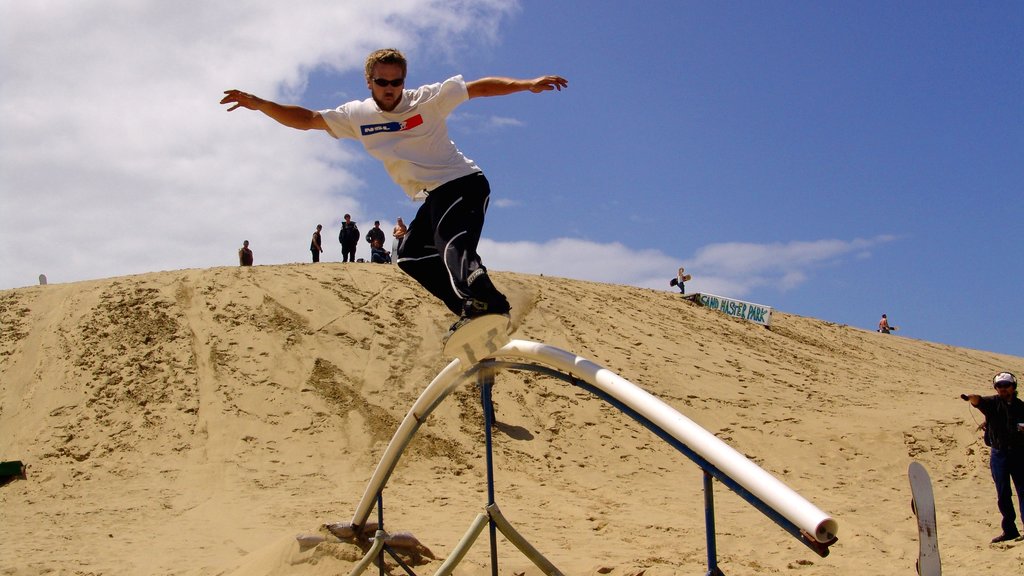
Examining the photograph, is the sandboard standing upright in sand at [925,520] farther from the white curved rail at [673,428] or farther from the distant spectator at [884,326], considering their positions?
the distant spectator at [884,326]

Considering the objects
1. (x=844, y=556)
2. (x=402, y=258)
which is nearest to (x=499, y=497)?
(x=844, y=556)

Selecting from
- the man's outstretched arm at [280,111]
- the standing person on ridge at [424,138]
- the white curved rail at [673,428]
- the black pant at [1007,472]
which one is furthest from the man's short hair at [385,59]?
the black pant at [1007,472]

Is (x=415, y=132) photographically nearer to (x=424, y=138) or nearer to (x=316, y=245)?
(x=424, y=138)

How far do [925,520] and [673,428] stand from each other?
0.81 meters

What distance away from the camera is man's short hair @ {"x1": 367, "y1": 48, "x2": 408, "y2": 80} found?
3.61 metres

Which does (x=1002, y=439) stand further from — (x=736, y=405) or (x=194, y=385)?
(x=194, y=385)

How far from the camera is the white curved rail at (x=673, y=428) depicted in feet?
6.55

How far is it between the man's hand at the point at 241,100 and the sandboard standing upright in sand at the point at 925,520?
118 inches

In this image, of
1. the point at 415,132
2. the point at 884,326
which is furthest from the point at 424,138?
the point at 884,326

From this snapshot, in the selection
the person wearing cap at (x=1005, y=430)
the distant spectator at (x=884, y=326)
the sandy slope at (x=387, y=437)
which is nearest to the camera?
the person wearing cap at (x=1005, y=430)

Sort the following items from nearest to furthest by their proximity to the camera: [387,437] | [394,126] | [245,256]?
1. [394,126]
2. [387,437]
3. [245,256]

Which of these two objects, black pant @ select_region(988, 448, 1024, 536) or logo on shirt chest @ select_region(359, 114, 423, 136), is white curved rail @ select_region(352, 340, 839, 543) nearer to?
logo on shirt chest @ select_region(359, 114, 423, 136)

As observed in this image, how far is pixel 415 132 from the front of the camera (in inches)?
144

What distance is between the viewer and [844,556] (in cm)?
682
